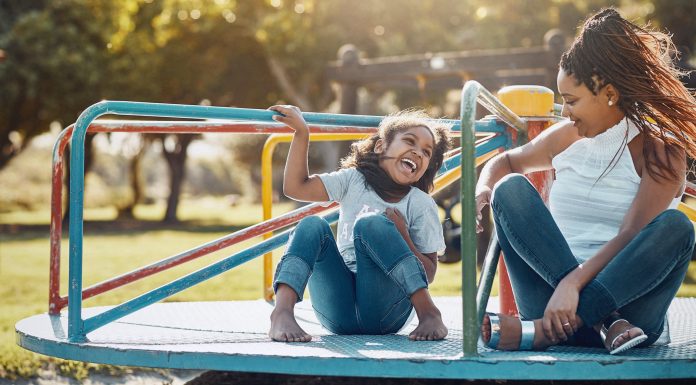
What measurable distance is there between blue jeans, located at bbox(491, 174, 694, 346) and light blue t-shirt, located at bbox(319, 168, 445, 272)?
0.31 m

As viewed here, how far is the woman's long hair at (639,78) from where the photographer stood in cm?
233

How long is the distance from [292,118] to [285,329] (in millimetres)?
618

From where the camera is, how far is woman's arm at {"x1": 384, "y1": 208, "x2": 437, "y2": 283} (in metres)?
2.53

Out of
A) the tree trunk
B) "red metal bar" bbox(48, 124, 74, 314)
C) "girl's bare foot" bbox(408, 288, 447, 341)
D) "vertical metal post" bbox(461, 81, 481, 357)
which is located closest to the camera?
"vertical metal post" bbox(461, 81, 481, 357)

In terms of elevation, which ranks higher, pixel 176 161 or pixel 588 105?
pixel 176 161

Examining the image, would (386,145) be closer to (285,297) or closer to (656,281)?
(285,297)

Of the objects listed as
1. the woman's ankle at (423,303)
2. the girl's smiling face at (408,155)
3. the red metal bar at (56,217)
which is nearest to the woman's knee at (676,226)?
the woman's ankle at (423,303)

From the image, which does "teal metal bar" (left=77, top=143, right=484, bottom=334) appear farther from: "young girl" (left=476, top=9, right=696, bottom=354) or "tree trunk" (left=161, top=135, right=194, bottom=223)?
"tree trunk" (left=161, top=135, right=194, bottom=223)

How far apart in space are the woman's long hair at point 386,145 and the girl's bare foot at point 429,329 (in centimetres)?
40

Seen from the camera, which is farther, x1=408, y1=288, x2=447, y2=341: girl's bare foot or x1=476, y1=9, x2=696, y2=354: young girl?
x1=408, y1=288, x2=447, y2=341: girl's bare foot

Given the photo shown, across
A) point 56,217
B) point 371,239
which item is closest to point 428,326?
point 371,239

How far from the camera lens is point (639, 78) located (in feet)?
7.69

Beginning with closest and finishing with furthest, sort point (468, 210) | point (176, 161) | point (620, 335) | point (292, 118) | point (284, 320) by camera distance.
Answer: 1. point (468, 210)
2. point (620, 335)
3. point (284, 320)
4. point (292, 118)
5. point (176, 161)

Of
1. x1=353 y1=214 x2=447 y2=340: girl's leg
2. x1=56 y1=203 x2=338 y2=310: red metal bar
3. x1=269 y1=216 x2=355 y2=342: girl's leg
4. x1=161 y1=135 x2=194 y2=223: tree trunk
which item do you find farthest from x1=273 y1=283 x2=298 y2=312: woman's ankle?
x1=161 y1=135 x2=194 y2=223: tree trunk
